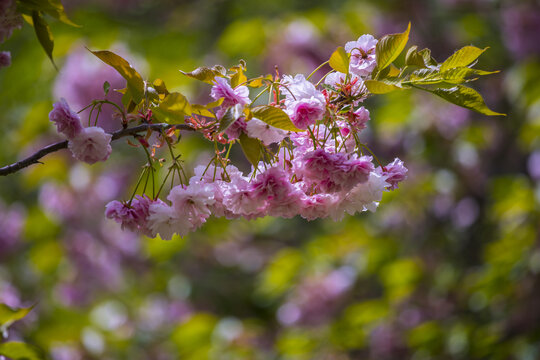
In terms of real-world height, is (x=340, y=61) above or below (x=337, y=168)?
above

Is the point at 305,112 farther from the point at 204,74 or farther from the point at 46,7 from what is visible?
the point at 46,7

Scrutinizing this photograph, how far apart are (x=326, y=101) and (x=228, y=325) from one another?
2.38 m

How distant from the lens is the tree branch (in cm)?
69

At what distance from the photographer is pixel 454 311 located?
2.66m

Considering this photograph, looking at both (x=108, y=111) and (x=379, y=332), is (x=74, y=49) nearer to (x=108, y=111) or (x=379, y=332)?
(x=108, y=111)

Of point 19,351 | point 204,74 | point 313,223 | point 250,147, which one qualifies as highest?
point 313,223

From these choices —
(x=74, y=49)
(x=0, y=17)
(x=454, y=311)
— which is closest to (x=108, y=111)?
(x=74, y=49)

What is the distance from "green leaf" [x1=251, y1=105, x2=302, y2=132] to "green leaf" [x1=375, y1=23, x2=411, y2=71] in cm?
17

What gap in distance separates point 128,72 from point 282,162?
0.92 feet

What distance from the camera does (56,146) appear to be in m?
0.71

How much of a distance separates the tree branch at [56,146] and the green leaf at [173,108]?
14 mm

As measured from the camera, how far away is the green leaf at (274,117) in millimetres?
719

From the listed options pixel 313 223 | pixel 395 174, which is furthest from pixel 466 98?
pixel 313 223

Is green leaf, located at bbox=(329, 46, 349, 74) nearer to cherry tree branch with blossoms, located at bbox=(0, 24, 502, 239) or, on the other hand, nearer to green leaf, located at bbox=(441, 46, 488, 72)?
cherry tree branch with blossoms, located at bbox=(0, 24, 502, 239)
